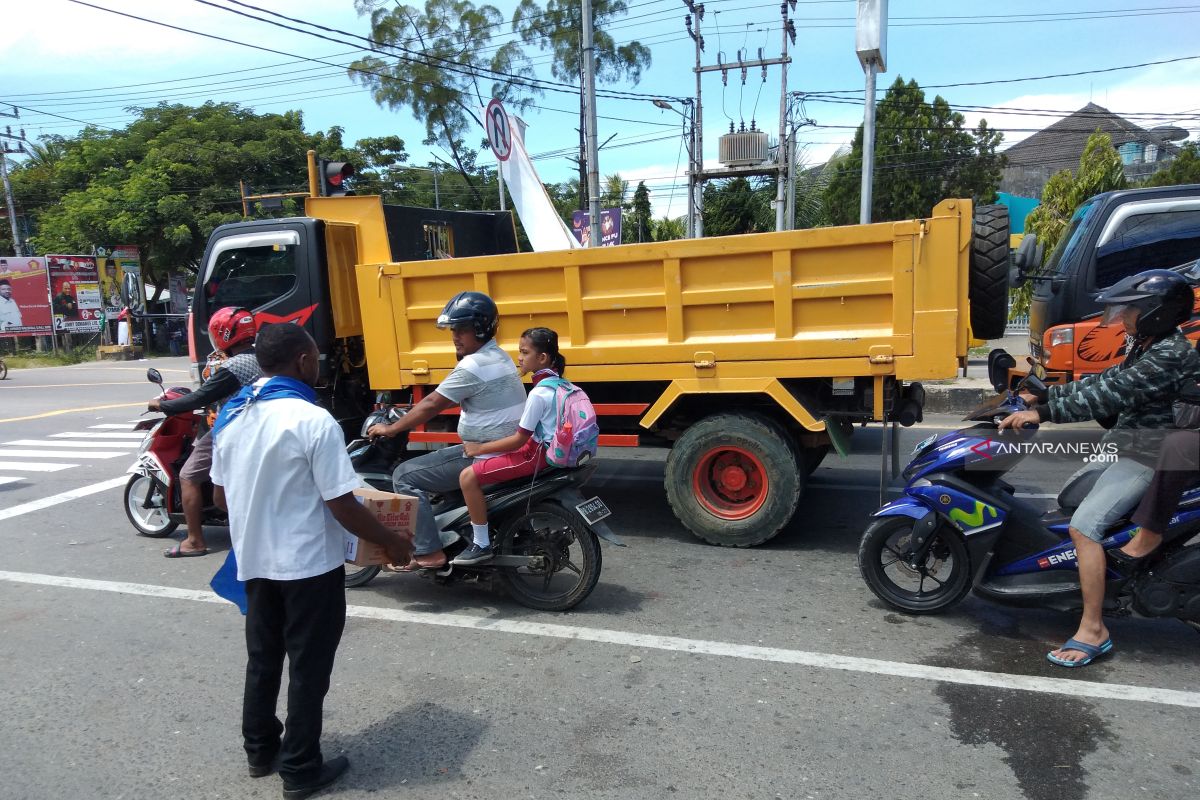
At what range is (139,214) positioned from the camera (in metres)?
26.1

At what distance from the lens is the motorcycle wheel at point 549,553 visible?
4320mm

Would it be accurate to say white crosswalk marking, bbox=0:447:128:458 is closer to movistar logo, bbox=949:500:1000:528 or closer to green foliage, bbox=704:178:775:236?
movistar logo, bbox=949:500:1000:528

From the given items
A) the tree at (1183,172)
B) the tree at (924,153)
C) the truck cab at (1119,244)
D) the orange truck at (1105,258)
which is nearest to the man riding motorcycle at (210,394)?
the orange truck at (1105,258)

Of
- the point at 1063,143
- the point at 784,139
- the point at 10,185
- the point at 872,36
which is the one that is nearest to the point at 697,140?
→ the point at 784,139

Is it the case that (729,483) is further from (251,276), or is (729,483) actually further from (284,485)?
(251,276)

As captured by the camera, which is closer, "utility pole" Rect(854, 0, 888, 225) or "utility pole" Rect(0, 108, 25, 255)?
"utility pole" Rect(854, 0, 888, 225)

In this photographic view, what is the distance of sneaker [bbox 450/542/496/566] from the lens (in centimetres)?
435

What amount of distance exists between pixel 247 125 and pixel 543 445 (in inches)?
1184

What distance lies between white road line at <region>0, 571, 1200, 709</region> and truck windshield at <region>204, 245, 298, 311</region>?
2.41m

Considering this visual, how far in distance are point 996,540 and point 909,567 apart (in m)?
0.46

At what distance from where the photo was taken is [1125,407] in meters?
3.42

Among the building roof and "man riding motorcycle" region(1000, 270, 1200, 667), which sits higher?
the building roof

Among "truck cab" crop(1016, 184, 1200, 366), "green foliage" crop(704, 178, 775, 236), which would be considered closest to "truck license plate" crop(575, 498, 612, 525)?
"truck cab" crop(1016, 184, 1200, 366)

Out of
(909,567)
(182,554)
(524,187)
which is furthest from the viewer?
(524,187)
